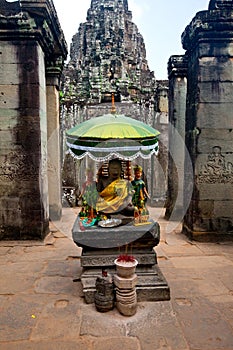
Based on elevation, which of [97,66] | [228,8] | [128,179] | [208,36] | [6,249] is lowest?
[6,249]

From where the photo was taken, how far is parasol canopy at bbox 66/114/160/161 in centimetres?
398

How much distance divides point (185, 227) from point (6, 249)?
4.15 m

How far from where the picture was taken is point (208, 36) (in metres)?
6.39

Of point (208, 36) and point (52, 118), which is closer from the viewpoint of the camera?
point (208, 36)

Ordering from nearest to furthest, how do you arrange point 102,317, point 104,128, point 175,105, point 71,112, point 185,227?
1. point 102,317
2. point 104,128
3. point 185,227
4. point 175,105
5. point 71,112

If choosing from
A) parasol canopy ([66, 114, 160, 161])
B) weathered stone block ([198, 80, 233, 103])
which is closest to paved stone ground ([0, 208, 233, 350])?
parasol canopy ([66, 114, 160, 161])

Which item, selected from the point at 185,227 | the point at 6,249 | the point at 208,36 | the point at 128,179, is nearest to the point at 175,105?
the point at 208,36

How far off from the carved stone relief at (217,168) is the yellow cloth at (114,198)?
2.72m

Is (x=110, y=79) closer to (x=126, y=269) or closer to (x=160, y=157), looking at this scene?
(x=160, y=157)

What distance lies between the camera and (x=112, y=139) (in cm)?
401

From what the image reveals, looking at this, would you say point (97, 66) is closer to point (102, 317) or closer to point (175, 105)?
point (175, 105)

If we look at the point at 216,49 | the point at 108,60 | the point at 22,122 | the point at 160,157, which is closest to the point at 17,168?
the point at 22,122

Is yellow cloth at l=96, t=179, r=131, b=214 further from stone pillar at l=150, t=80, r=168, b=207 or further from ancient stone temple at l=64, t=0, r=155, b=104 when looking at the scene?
ancient stone temple at l=64, t=0, r=155, b=104

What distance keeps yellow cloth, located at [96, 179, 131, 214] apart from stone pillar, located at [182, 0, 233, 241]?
2646mm
